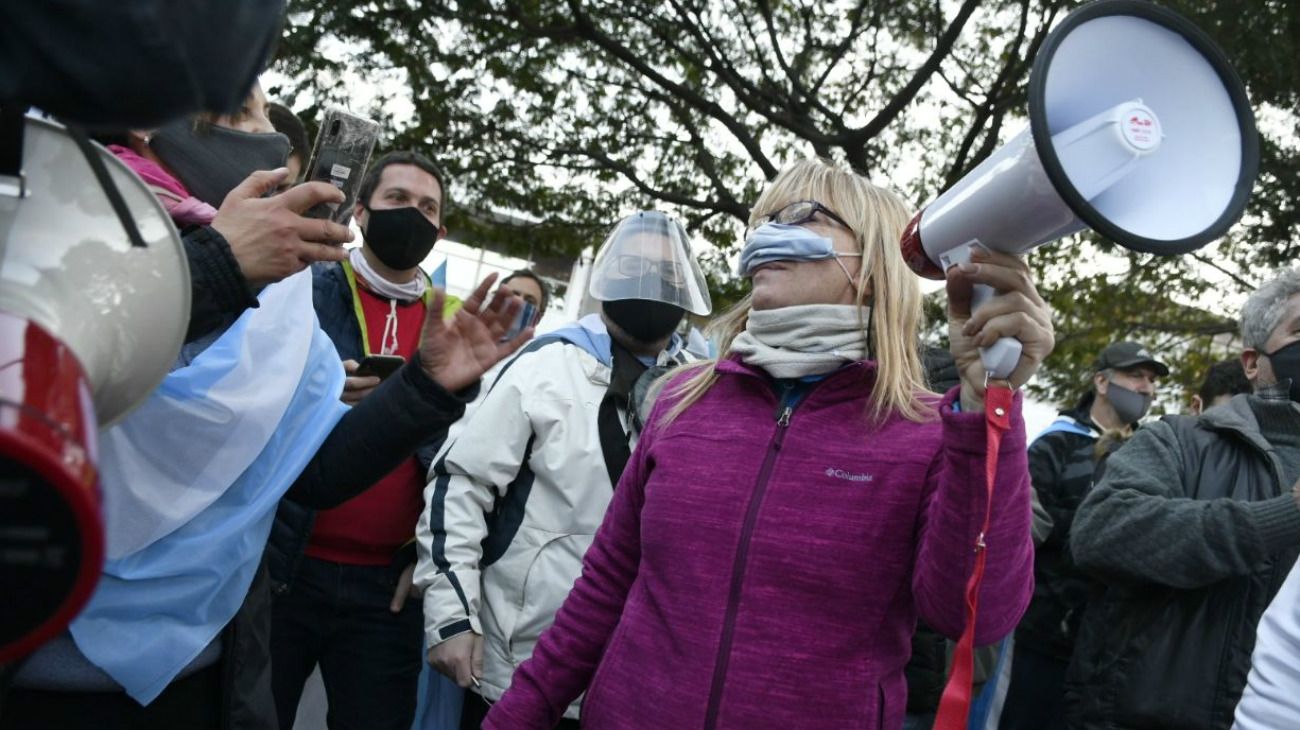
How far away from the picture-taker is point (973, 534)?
1.65 meters

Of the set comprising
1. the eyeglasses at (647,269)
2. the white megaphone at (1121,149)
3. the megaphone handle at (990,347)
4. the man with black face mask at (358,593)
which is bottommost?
the man with black face mask at (358,593)

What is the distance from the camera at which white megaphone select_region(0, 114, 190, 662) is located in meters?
0.68

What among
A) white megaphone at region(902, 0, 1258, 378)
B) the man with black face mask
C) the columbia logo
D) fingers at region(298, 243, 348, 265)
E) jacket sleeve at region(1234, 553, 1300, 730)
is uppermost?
white megaphone at region(902, 0, 1258, 378)

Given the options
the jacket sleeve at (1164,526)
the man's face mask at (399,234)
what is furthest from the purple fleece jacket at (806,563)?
the man's face mask at (399,234)

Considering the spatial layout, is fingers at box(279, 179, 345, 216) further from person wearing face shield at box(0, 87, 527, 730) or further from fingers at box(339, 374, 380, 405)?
fingers at box(339, 374, 380, 405)

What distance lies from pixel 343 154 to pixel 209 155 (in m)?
0.24

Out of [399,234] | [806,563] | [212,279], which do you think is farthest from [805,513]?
[399,234]

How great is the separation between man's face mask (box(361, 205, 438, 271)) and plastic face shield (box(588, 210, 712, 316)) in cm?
58

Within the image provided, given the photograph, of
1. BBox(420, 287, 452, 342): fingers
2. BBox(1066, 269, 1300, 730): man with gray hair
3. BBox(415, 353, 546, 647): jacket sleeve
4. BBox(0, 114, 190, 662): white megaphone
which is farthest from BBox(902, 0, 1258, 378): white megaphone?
BBox(415, 353, 546, 647): jacket sleeve

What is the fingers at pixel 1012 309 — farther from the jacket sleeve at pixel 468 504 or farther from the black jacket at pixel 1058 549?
the black jacket at pixel 1058 549

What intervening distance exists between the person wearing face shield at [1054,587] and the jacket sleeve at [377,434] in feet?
9.29

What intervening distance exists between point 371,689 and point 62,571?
270cm

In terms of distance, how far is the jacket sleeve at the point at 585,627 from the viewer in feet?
7.07

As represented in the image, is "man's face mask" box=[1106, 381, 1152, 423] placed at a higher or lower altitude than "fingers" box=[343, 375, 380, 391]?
Result: higher
